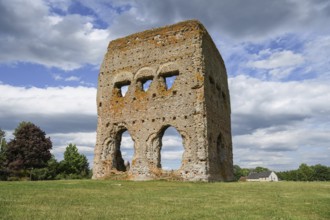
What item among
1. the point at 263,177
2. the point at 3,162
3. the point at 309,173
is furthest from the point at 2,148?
the point at 309,173

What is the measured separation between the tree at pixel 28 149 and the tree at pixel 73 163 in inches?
103

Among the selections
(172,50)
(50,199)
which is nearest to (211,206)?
(50,199)

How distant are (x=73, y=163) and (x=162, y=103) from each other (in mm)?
22277

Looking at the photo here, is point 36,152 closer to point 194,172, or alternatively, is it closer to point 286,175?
point 194,172

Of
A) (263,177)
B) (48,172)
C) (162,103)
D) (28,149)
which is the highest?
(162,103)

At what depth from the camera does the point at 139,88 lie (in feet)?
63.1

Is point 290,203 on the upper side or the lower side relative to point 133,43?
lower

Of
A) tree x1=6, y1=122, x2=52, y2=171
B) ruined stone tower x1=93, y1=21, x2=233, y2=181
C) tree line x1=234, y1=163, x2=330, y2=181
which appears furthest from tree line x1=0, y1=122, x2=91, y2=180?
tree line x1=234, y1=163, x2=330, y2=181

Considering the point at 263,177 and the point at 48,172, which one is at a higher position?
the point at 48,172

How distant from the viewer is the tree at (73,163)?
113 feet

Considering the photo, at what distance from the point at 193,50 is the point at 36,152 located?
68.3ft

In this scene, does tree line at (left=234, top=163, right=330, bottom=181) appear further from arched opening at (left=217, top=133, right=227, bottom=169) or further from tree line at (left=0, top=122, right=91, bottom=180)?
arched opening at (left=217, top=133, right=227, bottom=169)

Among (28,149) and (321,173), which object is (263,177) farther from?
(28,149)

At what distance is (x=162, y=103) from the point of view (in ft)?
58.6
